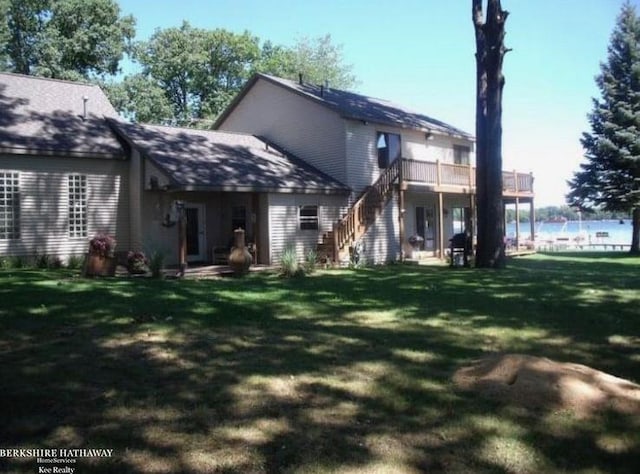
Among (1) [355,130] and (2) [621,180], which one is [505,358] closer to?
(1) [355,130]

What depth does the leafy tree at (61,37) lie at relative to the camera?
34.6 m

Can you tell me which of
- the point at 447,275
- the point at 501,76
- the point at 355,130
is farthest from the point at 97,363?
the point at 355,130

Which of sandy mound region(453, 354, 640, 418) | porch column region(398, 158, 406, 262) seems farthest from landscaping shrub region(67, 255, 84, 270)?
sandy mound region(453, 354, 640, 418)

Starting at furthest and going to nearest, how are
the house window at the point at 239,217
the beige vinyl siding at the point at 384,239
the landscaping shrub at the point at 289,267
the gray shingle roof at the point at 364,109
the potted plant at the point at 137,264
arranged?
the gray shingle roof at the point at 364,109
the beige vinyl siding at the point at 384,239
the house window at the point at 239,217
the potted plant at the point at 137,264
the landscaping shrub at the point at 289,267

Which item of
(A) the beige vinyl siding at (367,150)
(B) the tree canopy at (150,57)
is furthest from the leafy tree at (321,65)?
(A) the beige vinyl siding at (367,150)

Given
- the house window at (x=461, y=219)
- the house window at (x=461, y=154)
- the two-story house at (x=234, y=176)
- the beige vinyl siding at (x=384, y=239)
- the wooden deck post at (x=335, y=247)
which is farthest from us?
the house window at (x=461, y=219)

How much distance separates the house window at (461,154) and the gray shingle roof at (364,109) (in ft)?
2.38

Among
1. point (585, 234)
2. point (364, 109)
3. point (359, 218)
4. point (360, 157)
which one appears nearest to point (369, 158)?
point (360, 157)

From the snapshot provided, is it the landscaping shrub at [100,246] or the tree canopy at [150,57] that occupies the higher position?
the tree canopy at [150,57]

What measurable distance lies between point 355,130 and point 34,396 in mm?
17796

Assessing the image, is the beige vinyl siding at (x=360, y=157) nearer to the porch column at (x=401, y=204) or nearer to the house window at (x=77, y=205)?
the porch column at (x=401, y=204)

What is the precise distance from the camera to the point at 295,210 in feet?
62.8

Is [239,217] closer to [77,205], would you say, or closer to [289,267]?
[77,205]

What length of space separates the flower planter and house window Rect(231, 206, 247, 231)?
6486 mm
